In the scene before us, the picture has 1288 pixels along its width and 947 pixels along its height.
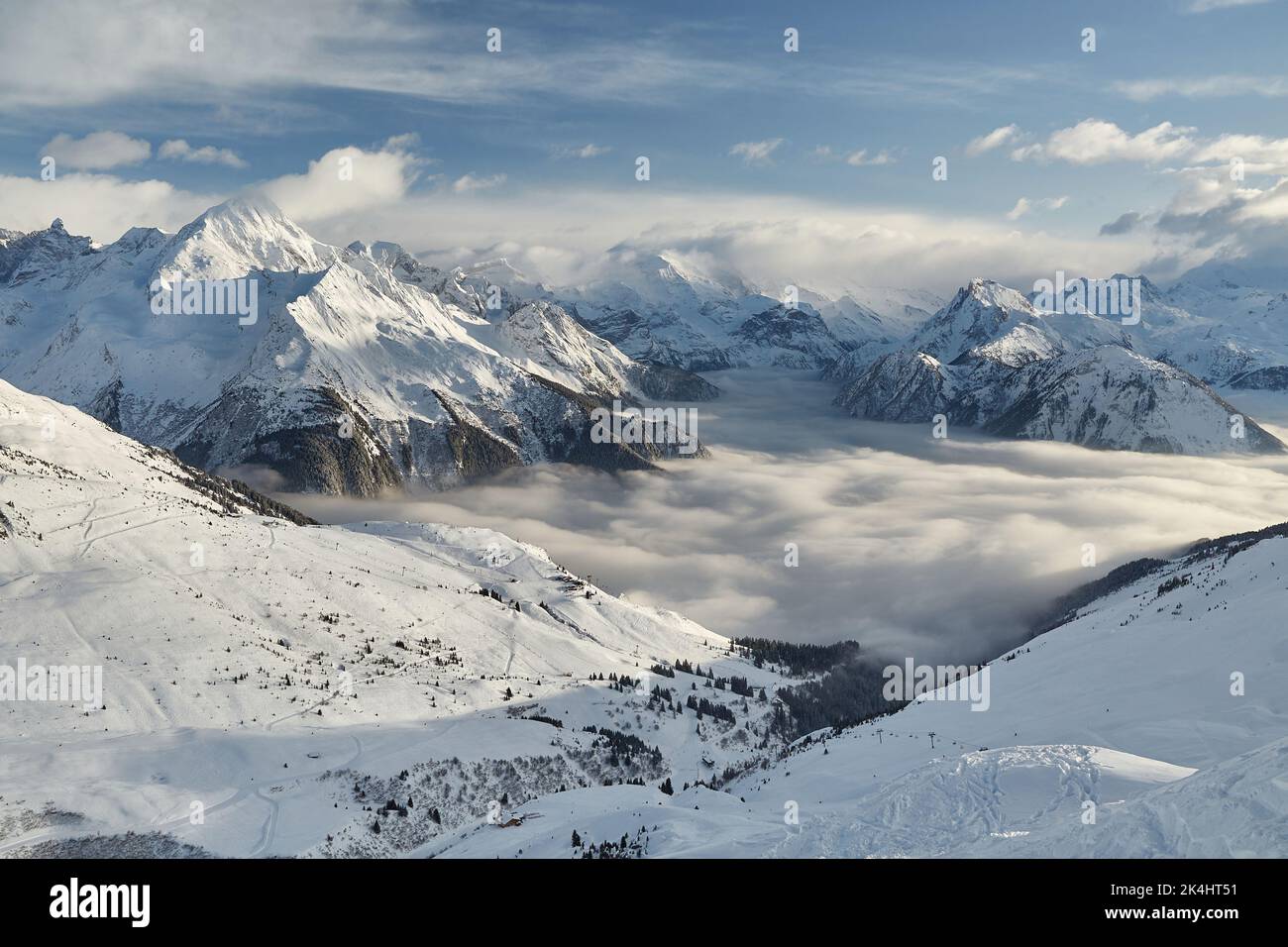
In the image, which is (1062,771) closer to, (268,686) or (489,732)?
(489,732)

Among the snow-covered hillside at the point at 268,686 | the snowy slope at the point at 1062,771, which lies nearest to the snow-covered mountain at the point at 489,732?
the snowy slope at the point at 1062,771

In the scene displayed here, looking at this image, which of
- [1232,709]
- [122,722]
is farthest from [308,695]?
[1232,709]

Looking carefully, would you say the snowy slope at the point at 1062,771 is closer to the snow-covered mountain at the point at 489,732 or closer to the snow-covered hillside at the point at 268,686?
the snow-covered mountain at the point at 489,732

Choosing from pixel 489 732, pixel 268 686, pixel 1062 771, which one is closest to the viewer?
pixel 1062 771

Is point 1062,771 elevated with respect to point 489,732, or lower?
elevated

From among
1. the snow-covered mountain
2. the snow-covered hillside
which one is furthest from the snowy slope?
the snow-covered hillside

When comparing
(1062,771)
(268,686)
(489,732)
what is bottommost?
(489,732)

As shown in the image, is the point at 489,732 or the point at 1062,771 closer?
the point at 1062,771

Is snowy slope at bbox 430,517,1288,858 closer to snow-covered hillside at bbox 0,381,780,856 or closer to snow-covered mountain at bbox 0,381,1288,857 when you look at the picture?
snow-covered mountain at bbox 0,381,1288,857

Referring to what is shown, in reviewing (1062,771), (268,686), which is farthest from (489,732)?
(1062,771)
